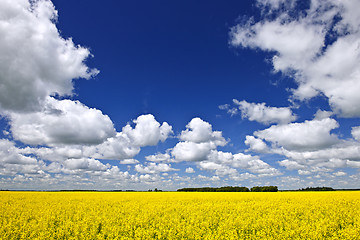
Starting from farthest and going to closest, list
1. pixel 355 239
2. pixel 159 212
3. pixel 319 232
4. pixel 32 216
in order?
pixel 159 212
pixel 32 216
pixel 319 232
pixel 355 239

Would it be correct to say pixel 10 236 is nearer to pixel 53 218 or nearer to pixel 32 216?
pixel 53 218

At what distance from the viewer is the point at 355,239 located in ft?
26.7

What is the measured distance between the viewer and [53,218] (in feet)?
36.9

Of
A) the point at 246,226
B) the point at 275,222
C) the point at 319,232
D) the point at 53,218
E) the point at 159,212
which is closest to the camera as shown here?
the point at 319,232

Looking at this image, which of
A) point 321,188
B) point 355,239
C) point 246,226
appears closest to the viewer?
point 355,239

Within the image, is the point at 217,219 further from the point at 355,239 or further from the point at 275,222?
the point at 355,239

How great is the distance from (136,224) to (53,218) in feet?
15.0

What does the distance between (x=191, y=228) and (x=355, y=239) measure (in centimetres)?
606

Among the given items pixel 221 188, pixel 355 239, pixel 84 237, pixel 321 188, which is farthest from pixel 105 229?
pixel 321 188

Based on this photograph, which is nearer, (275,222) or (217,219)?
(275,222)

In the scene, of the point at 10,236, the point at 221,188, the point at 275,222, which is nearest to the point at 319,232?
the point at 275,222

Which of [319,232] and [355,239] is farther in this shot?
[319,232]

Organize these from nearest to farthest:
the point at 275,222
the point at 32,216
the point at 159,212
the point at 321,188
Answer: the point at 275,222 < the point at 32,216 < the point at 159,212 < the point at 321,188

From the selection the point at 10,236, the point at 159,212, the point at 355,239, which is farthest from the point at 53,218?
the point at 355,239
